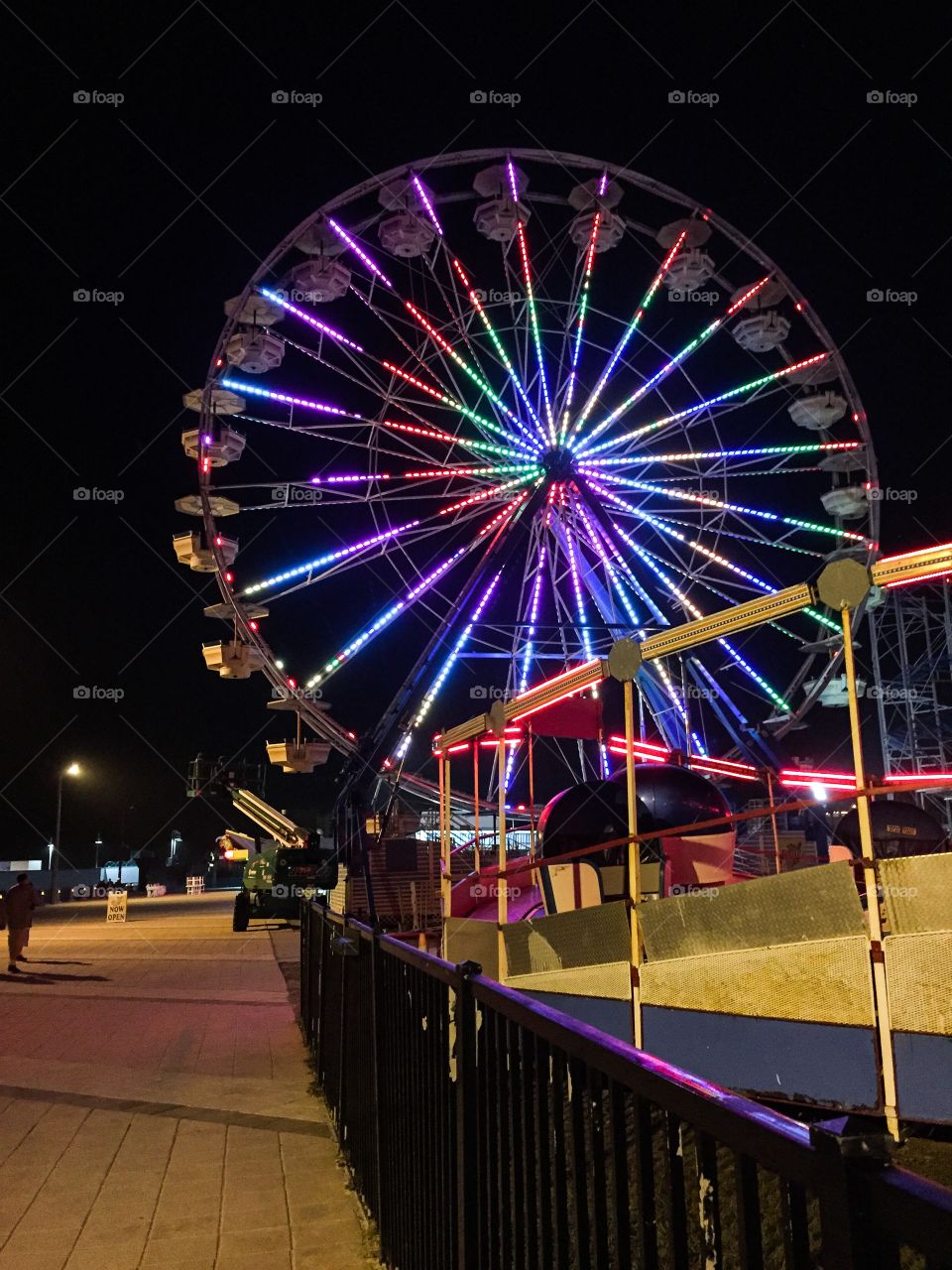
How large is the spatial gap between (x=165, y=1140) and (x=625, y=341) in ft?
55.5

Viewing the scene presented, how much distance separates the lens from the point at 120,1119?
5793 millimetres

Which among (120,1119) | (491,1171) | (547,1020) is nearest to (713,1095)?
(547,1020)

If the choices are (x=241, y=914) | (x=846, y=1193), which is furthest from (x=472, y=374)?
(x=846, y=1193)

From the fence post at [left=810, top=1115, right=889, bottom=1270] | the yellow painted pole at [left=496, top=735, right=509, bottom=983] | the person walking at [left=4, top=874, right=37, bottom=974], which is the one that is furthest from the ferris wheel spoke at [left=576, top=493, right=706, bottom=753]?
the fence post at [left=810, top=1115, right=889, bottom=1270]

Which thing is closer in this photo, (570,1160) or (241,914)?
(570,1160)

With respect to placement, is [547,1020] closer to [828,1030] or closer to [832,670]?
[828,1030]

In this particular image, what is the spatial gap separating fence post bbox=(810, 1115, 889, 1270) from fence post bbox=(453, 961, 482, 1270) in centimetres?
149

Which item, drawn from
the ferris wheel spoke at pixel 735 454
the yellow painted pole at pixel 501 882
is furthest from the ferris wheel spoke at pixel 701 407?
the yellow painted pole at pixel 501 882

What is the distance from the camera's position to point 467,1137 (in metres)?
2.40

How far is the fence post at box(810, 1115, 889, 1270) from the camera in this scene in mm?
987

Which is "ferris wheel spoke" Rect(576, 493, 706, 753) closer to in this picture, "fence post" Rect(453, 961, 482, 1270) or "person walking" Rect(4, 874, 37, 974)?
"person walking" Rect(4, 874, 37, 974)

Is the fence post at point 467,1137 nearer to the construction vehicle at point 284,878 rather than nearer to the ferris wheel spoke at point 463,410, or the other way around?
the ferris wheel spoke at point 463,410

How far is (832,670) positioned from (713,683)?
2.53m

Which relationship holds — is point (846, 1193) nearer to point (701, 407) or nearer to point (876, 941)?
point (876, 941)
